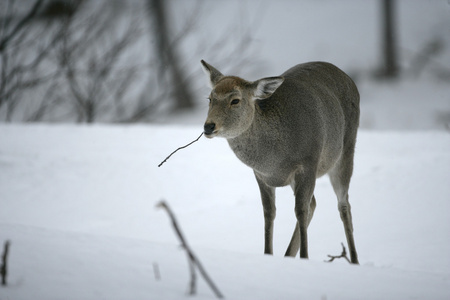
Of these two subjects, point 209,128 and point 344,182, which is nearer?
point 209,128

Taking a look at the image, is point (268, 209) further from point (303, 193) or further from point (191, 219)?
point (191, 219)

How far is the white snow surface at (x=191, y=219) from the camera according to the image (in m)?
2.91

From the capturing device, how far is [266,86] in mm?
4375

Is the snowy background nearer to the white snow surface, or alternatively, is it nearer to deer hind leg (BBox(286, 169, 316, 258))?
the white snow surface

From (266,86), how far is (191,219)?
2689 millimetres

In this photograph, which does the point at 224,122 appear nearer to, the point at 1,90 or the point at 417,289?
the point at 417,289

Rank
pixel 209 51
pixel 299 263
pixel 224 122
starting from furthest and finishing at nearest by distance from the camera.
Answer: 1. pixel 209 51
2. pixel 224 122
3. pixel 299 263

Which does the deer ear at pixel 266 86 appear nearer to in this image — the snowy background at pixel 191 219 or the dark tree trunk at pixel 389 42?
the snowy background at pixel 191 219

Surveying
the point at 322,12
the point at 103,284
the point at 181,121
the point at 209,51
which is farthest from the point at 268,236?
the point at 322,12

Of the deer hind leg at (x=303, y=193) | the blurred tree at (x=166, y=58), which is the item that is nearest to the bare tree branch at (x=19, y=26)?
the blurred tree at (x=166, y=58)

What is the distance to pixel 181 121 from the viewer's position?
15.4 meters

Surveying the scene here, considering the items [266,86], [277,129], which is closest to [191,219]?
[277,129]

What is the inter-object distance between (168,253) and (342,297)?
42.5 inches

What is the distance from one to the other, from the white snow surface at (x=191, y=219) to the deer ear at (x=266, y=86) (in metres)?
1.21
